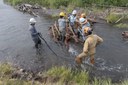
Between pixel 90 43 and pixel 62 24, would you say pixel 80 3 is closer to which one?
pixel 62 24

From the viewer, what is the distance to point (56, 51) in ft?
50.5

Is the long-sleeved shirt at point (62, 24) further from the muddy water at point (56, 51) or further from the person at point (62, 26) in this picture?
the muddy water at point (56, 51)

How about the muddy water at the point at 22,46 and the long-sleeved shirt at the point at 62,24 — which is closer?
the muddy water at the point at 22,46

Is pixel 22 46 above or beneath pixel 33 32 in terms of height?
beneath

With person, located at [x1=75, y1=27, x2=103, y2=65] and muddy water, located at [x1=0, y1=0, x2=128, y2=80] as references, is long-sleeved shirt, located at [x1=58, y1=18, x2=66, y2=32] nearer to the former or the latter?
muddy water, located at [x1=0, y1=0, x2=128, y2=80]

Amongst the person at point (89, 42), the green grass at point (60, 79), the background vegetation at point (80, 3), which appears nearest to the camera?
the green grass at point (60, 79)

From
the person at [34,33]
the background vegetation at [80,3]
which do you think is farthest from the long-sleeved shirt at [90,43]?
the background vegetation at [80,3]

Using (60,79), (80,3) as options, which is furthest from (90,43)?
(80,3)

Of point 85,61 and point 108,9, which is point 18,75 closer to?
point 85,61

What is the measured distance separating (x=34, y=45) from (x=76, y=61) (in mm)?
4110

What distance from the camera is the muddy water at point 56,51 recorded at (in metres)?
13.3

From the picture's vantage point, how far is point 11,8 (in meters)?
28.4

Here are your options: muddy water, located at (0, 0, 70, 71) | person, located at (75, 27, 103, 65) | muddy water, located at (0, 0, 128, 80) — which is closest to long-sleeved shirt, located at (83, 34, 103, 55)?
person, located at (75, 27, 103, 65)

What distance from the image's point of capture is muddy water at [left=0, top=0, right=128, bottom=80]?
1330cm
